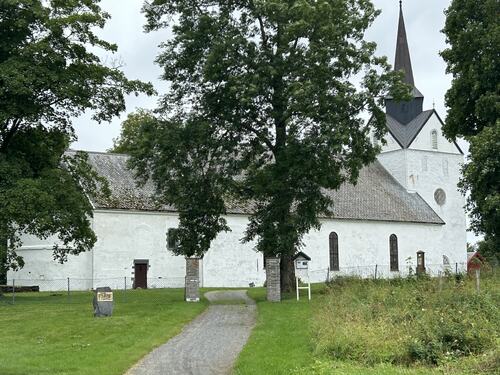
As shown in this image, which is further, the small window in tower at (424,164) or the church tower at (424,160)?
the small window in tower at (424,164)

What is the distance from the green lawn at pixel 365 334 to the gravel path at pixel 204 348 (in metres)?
0.44

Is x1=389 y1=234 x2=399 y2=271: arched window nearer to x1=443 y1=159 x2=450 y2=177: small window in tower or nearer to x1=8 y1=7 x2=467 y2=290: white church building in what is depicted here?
x1=8 y1=7 x2=467 y2=290: white church building

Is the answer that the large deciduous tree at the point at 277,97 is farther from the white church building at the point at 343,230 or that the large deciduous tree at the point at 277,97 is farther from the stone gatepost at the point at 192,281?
the white church building at the point at 343,230

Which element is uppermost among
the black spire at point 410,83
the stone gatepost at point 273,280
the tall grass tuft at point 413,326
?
the black spire at point 410,83

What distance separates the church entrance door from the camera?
47.3m

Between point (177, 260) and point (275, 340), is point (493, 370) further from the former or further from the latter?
point (177, 260)

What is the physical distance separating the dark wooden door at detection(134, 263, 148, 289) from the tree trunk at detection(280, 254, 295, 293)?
1641 centimetres

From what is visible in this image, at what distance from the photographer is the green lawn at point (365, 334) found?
11930mm

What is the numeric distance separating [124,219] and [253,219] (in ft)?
53.0

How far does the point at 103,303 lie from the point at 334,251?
34.9 meters

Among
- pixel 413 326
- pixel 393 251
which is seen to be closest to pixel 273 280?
pixel 413 326

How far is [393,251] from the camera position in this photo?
59500mm

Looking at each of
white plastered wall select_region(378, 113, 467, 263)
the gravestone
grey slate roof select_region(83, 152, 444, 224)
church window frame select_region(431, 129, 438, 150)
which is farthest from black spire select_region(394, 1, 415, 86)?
the gravestone

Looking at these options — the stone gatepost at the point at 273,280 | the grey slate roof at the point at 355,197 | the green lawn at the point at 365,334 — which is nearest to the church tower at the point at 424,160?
the grey slate roof at the point at 355,197
